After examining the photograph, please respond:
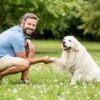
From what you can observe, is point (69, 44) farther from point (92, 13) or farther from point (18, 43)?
point (92, 13)

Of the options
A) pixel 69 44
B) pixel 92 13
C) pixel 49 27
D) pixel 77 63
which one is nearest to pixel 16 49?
pixel 69 44

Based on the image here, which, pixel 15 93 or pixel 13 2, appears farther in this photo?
pixel 13 2

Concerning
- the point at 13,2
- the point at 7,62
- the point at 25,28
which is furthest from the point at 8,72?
the point at 13,2

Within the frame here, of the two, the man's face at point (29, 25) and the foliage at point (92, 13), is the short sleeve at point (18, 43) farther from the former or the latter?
the foliage at point (92, 13)

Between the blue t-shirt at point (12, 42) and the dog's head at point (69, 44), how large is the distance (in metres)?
1.02

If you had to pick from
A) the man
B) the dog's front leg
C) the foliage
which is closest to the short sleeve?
the man

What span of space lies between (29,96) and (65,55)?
2967 millimetres

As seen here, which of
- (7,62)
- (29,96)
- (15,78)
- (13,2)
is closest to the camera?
(29,96)

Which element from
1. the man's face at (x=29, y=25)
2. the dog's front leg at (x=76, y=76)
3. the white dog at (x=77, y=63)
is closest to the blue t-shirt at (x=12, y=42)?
the man's face at (x=29, y=25)

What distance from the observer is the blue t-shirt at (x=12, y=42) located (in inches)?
Result: 464

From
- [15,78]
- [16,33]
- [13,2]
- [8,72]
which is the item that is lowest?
[13,2]

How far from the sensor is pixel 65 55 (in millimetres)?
12242

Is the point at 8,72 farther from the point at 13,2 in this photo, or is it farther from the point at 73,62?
the point at 13,2

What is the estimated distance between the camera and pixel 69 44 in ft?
39.2
